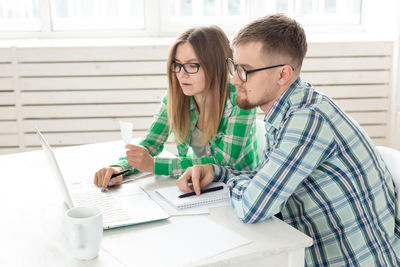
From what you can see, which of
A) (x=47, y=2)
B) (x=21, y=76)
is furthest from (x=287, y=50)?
(x=47, y=2)

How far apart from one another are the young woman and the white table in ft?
0.85

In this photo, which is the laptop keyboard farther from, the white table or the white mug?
the white mug

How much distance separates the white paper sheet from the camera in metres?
0.99

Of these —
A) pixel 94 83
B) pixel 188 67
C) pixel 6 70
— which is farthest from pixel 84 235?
pixel 6 70

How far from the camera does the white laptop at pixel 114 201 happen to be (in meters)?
1.13

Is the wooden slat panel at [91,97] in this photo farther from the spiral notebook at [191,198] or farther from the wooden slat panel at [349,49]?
the spiral notebook at [191,198]

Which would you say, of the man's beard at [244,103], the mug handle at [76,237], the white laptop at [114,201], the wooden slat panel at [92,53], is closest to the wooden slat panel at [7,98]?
the wooden slat panel at [92,53]

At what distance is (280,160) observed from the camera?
3.84 feet

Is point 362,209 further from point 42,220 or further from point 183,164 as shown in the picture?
point 42,220

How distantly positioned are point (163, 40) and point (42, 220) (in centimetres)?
239

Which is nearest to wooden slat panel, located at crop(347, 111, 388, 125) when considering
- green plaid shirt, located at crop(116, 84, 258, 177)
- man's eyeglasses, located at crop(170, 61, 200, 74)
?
green plaid shirt, located at crop(116, 84, 258, 177)

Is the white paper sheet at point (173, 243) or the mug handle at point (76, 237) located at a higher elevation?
the mug handle at point (76, 237)

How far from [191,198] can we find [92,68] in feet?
6.92

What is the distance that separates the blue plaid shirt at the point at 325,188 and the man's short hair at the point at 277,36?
136mm
